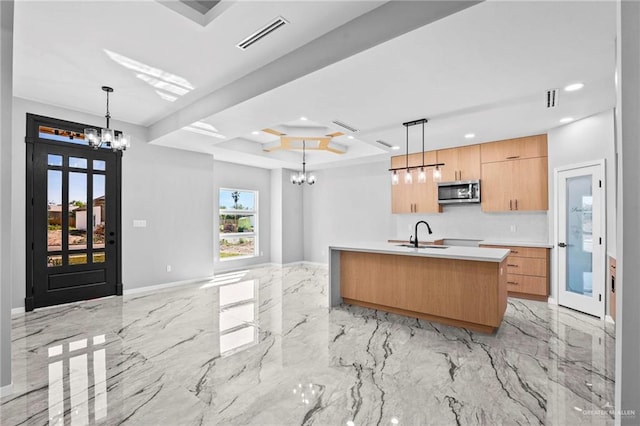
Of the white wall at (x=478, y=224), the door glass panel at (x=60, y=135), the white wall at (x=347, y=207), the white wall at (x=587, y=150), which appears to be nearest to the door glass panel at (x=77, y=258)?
the door glass panel at (x=60, y=135)

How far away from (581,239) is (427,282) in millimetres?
2508

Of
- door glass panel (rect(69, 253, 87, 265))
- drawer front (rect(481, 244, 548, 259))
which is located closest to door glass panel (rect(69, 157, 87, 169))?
door glass panel (rect(69, 253, 87, 265))

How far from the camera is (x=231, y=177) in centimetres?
759

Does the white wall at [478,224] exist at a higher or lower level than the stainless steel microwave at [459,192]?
lower

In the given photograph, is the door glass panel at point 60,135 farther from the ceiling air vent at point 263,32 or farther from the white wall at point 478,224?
the white wall at point 478,224

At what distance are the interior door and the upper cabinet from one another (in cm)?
40

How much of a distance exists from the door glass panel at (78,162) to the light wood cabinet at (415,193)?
5372 mm

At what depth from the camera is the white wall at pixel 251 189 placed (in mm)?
7285

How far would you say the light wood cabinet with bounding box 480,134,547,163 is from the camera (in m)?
4.96

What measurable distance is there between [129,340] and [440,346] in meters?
3.24

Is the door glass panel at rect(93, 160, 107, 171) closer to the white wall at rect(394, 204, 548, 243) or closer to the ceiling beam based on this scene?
the ceiling beam

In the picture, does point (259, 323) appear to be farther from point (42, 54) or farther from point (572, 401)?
point (42, 54)

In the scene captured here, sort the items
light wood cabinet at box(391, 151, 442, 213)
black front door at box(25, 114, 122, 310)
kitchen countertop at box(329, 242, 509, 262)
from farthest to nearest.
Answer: light wood cabinet at box(391, 151, 442, 213) < black front door at box(25, 114, 122, 310) < kitchen countertop at box(329, 242, 509, 262)

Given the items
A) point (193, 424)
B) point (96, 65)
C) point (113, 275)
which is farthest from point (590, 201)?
point (113, 275)
